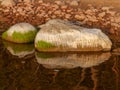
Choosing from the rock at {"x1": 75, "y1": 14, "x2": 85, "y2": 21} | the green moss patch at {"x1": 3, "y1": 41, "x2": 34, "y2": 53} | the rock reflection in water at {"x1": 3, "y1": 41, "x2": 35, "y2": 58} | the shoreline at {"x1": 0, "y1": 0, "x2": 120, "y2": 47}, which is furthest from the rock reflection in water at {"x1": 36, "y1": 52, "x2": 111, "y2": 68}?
the rock at {"x1": 75, "y1": 14, "x2": 85, "y2": 21}

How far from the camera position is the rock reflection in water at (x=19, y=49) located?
711 inches

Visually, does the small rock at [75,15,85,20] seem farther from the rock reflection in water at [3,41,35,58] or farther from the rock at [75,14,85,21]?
the rock reflection in water at [3,41,35,58]

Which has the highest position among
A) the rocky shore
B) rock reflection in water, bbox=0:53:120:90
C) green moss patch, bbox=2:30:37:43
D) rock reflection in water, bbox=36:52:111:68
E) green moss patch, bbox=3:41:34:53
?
rock reflection in water, bbox=0:53:120:90

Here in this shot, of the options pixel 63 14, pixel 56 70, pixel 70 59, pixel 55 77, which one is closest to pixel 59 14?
pixel 63 14

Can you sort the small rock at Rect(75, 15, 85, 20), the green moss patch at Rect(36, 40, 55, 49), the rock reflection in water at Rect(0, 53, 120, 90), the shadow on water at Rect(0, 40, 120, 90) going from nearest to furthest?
the rock reflection in water at Rect(0, 53, 120, 90)
the shadow on water at Rect(0, 40, 120, 90)
the green moss patch at Rect(36, 40, 55, 49)
the small rock at Rect(75, 15, 85, 20)

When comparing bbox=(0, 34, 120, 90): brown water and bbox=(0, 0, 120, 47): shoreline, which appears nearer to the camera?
bbox=(0, 34, 120, 90): brown water

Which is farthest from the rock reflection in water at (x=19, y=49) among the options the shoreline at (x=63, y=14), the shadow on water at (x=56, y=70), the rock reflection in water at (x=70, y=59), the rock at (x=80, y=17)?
the rock at (x=80, y=17)

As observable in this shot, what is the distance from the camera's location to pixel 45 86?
48.4 feet

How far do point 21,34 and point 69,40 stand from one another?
216 cm

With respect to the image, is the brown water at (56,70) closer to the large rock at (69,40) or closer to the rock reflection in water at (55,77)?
the rock reflection in water at (55,77)

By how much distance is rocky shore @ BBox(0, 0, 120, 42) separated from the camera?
2191 cm

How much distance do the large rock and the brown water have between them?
12.1 inches

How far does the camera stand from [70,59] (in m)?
17.4

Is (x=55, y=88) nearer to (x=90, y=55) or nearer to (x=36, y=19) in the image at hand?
(x=90, y=55)
